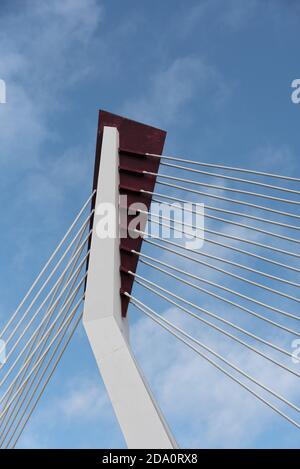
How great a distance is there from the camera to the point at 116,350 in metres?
8.42

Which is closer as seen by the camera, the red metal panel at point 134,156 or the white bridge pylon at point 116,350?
the white bridge pylon at point 116,350

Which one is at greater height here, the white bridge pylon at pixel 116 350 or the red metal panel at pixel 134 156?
the red metal panel at pixel 134 156

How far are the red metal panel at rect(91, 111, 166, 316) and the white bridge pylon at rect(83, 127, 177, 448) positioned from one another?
17.1 inches

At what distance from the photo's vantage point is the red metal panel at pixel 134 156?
34.0ft

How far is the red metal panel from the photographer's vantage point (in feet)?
34.0

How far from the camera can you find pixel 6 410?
9234 mm

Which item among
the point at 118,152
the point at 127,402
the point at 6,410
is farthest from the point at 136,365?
the point at 118,152

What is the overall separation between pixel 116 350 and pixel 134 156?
379 cm

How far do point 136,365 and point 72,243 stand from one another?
273cm

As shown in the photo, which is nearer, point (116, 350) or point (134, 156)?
point (116, 350)

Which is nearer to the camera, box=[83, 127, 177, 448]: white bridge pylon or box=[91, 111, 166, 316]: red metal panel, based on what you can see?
box=[83, 127, 177, 448]: white bridge pylon

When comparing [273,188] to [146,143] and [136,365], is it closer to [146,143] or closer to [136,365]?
[146,143]

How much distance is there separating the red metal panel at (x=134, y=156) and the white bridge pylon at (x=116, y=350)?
0.43m

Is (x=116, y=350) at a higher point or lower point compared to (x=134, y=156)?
lower
